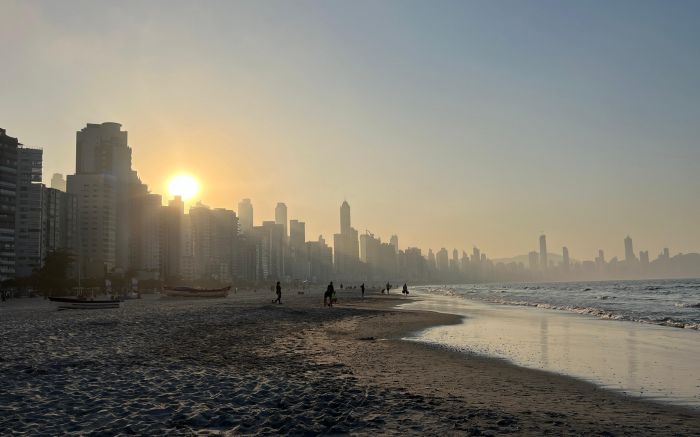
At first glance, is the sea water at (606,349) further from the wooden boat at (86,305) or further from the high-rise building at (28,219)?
the high-rise building at (28,219)

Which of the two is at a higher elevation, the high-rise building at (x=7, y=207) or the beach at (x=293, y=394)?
the high-rise building at (x=7, y=207)

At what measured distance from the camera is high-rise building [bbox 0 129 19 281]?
5453 inches

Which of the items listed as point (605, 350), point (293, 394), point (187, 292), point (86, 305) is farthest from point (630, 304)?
point (187, 292)

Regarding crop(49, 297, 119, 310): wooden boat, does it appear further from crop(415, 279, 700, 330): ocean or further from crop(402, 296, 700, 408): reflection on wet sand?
crop(415, 279, 700, 330): ocean

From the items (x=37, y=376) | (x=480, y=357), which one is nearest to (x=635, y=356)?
(x=480, y=357)

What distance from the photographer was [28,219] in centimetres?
17038

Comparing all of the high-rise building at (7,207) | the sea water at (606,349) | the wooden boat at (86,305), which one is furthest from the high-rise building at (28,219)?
the sea water at (606,349)

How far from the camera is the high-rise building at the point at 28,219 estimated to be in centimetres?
16650

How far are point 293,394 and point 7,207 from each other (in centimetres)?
16186

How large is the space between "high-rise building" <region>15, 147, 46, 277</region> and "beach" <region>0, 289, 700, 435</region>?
172 metres

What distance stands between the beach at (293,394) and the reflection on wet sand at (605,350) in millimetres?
1474

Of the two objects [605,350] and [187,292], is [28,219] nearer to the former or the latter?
[187,292]

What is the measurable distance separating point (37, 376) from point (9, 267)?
156m

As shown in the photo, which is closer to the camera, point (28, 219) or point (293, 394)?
point (293, 394)
